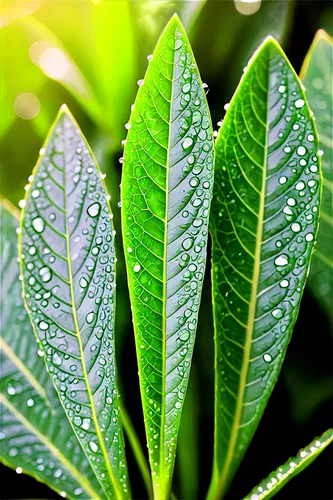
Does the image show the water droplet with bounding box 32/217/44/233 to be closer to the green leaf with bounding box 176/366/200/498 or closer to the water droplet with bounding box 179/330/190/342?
the water droplet with bounding box 179/330/190/342

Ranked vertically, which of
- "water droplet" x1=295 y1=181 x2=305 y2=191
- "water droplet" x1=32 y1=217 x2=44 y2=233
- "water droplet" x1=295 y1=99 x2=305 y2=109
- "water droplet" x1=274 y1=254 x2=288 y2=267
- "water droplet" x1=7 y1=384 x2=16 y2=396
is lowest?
"water droplet" x1=7 y1=384 x2=16 y2=396

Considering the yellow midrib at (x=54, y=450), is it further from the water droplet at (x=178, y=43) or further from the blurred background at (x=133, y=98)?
the water droplet at (x=178, y=43)

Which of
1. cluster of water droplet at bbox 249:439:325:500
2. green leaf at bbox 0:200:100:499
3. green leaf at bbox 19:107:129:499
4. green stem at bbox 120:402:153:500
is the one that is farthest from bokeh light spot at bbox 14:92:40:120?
cluster of water droplet at bbox 249:439:325:500

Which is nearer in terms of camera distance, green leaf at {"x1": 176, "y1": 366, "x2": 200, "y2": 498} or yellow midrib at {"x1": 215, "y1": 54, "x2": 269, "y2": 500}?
Result: yellow midrib at {"x1": 215, "y1": 54, "x2": 269, "y2": 500}

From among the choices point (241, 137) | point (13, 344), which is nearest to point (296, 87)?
point (241, 137)

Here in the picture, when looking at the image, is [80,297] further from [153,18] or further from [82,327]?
[153,18]

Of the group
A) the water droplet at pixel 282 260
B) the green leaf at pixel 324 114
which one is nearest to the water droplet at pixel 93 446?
the water droplet at pixel 282 260

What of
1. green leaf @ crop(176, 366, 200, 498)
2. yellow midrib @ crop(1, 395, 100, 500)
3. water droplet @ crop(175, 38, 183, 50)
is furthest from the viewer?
green leaf @ crop(176, 366, 200, 498)
